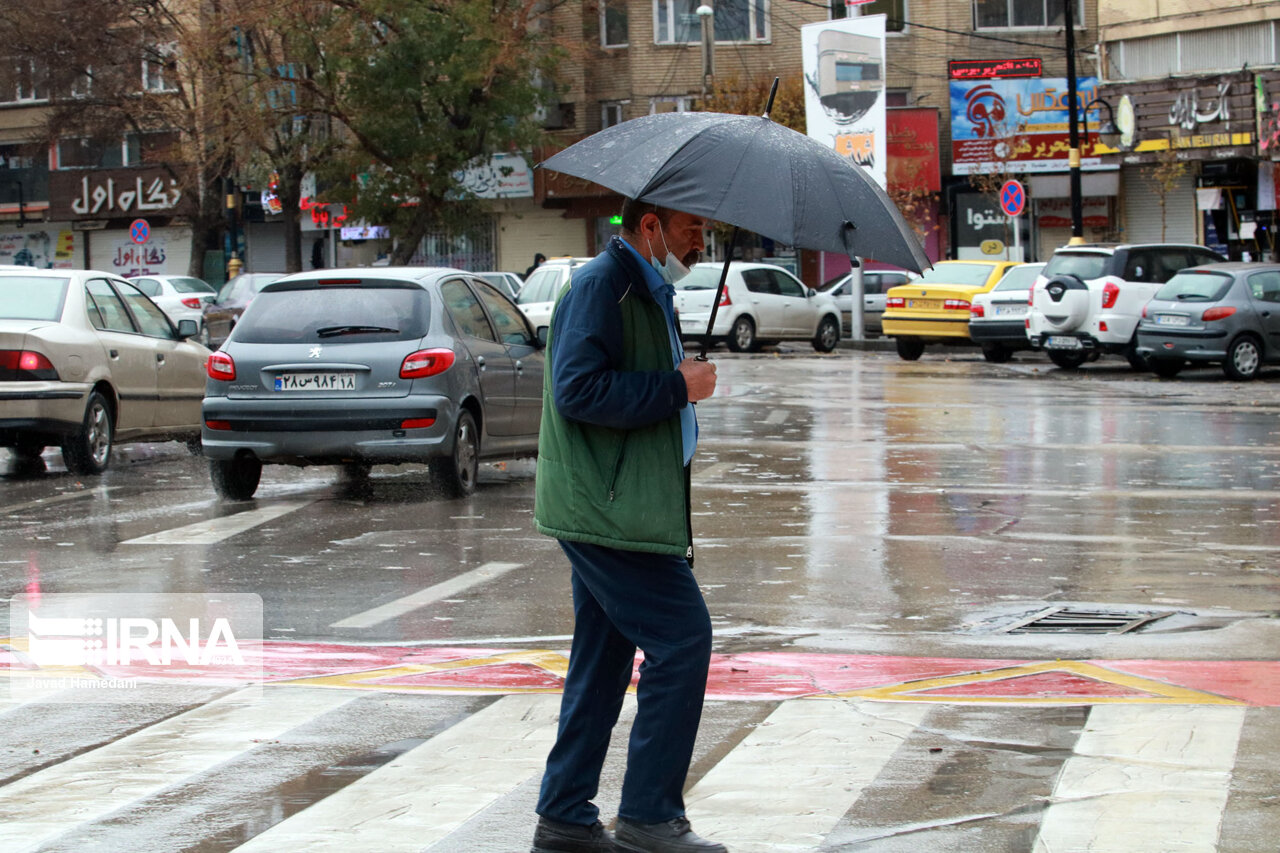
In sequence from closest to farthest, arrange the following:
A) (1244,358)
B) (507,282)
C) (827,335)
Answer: (1244,358) < (507,282) < (827,335)

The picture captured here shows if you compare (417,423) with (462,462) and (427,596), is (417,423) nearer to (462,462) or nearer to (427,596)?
(462,462)

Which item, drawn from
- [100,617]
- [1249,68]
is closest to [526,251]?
[1249,68]

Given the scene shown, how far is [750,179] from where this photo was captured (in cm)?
429

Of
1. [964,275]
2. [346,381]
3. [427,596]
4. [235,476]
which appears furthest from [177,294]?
[427,596]

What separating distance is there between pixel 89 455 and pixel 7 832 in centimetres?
917

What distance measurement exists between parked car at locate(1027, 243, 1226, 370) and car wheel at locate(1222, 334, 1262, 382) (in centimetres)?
151

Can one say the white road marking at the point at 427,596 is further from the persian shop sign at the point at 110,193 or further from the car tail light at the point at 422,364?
the persian shop sign at the point at 110,193

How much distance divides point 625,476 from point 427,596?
14.0 feet

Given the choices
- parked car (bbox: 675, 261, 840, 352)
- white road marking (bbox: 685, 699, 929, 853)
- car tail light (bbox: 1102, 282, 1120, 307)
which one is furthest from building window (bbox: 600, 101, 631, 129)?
white road marking (bbox: 685, 699, 929, 853)

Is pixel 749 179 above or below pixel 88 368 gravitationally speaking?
above

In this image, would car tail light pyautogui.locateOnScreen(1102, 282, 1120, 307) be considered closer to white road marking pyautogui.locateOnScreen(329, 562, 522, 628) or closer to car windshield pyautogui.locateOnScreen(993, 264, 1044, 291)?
car windshield pyautogui.locateOnScreen(993, 264, 1044, 291)

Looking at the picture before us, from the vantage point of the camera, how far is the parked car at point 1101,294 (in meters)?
24.9

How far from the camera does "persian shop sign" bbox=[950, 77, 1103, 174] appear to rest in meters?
44.0

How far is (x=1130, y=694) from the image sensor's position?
6051 mm
